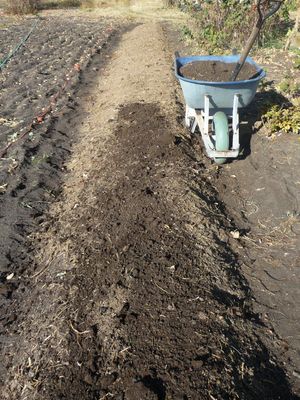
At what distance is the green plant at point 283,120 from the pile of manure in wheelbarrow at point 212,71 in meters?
0.78

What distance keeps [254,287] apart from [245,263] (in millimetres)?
328

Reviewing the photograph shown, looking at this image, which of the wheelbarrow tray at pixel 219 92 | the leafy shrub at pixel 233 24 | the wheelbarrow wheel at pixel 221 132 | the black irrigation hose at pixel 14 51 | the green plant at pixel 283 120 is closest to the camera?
the wheelbarrow tray at pixel 219 92

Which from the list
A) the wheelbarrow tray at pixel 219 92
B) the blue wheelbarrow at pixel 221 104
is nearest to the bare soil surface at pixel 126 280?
the blue wheelbarrow at pixel 221 104

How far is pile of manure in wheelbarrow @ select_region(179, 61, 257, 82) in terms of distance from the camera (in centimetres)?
540

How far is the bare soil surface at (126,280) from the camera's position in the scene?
2611 mm

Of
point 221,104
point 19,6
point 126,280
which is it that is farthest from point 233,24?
point 19,6

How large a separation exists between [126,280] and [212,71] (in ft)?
11.7

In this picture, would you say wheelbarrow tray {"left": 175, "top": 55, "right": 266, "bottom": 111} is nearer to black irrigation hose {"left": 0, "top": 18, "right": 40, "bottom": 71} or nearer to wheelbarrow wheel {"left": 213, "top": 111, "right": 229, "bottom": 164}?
wheelbarrow wheel {"left": 213, "top": 111, "right": 229, "bottom": 164}

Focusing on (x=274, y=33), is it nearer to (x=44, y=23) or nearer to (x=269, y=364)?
(x=269, y=364)

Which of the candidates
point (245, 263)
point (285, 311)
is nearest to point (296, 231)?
point (245, 263)

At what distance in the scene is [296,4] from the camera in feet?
33.3

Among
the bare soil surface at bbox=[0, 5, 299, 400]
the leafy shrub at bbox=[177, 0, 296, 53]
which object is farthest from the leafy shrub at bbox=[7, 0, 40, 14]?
the bare soil surface at bbox=[0, 5, 299, 400]

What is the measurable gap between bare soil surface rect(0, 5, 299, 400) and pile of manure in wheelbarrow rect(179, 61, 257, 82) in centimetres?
93

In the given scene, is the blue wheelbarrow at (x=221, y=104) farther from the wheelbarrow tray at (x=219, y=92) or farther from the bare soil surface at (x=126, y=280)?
the bare soil surface at (x=126, y=280)
